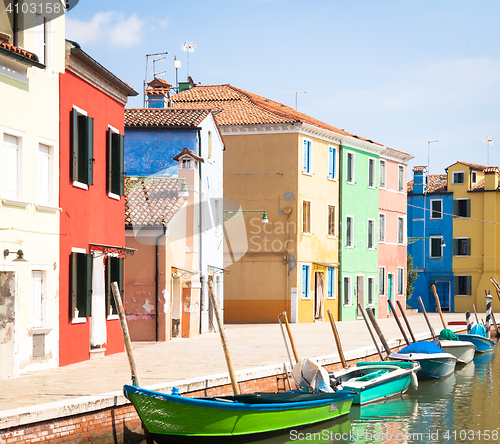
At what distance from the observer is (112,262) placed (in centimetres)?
1877

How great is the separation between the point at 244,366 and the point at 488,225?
3886 cm

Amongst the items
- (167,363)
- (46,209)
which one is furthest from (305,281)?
(46,209)

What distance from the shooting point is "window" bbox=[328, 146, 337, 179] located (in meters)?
37.6

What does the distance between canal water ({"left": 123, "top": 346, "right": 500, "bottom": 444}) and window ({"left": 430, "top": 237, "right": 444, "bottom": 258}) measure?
109 ft

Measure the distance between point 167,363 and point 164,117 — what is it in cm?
1253

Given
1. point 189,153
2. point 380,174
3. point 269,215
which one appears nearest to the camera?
point 189,153

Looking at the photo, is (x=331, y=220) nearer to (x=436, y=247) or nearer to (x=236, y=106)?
(x=236, y=106)

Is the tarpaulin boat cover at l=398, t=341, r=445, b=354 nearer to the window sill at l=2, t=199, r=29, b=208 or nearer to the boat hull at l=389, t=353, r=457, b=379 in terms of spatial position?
the boat hull at l=389, t=353, r=457, b=379

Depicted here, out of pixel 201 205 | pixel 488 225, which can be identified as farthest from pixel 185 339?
pixel 488 225

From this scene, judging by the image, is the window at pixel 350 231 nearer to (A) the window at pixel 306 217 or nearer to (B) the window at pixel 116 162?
(A) the window at pixel 306 217

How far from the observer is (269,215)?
34.8 m

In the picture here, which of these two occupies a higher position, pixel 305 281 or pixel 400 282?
pixel 305 281

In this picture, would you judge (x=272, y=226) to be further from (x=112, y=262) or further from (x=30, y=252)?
(x=30, y=252)

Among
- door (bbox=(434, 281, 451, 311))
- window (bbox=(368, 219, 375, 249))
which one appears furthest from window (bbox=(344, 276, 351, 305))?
door (bbox=(434, 281, 451, 311))
